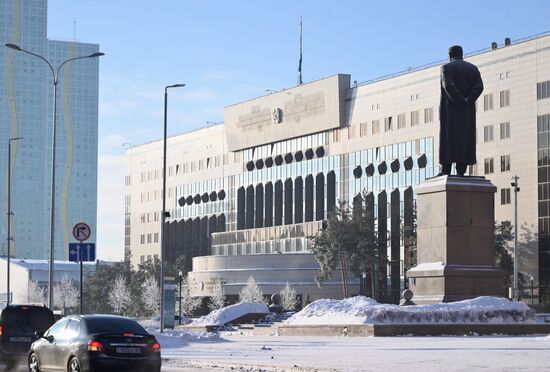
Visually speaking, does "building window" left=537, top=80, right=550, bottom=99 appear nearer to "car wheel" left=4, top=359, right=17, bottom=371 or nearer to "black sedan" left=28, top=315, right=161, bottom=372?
"car wheel" left=4, top=359, right=17, bottom=371

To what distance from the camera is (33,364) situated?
27.5 meters

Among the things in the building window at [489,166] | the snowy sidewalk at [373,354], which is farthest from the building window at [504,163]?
the snowy sidewalk at [373,354]

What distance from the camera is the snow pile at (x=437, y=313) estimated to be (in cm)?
4297

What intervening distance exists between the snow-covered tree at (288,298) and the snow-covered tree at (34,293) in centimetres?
4965

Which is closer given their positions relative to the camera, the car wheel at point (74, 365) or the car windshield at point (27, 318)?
the car wheel at point (74, 365)

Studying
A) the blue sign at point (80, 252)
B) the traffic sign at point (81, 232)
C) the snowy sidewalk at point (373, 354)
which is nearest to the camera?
the snowy sidewalk at point (373, 354)

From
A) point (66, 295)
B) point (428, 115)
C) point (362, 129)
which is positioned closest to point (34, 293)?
point (66, 295)

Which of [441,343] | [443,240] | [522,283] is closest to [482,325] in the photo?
[443,240]

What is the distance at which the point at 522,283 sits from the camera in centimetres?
9456

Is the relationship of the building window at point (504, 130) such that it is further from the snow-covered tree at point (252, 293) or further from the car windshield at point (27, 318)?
the car windshield at point (27, 318)

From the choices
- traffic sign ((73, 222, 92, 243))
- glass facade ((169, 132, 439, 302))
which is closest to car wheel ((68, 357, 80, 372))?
traffic sign ((73, 222, 92, 243))

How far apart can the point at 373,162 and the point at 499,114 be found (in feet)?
61.0

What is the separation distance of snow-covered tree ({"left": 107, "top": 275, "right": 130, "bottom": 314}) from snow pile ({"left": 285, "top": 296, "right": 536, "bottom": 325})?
89.5m

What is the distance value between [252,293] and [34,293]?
5289 cm
